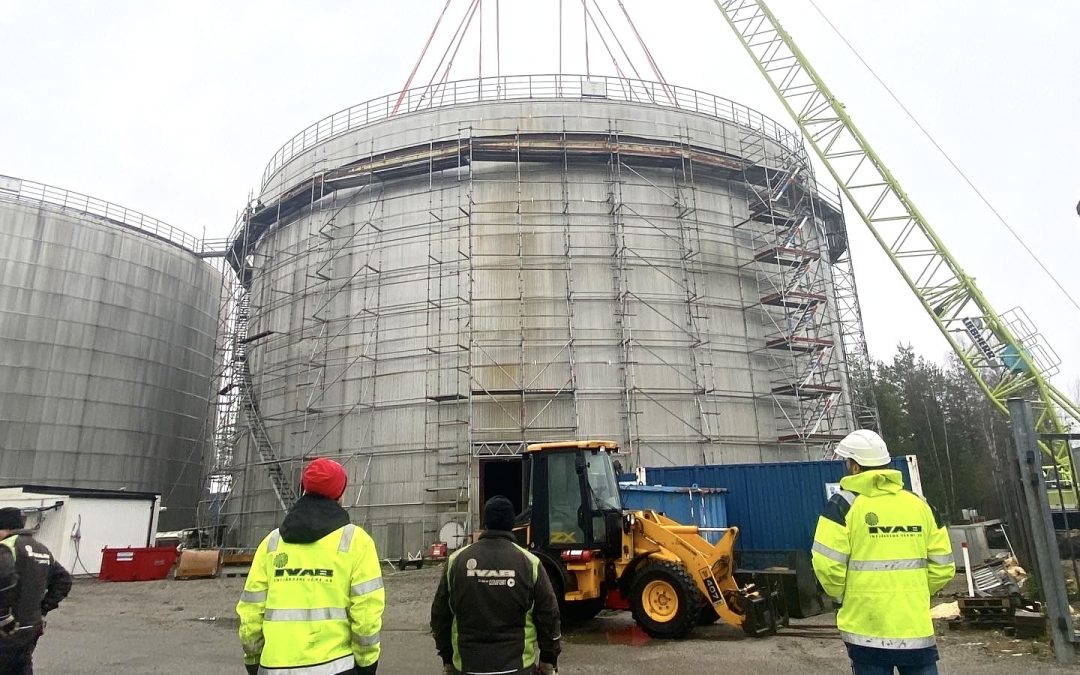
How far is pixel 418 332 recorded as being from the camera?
19.8 metres

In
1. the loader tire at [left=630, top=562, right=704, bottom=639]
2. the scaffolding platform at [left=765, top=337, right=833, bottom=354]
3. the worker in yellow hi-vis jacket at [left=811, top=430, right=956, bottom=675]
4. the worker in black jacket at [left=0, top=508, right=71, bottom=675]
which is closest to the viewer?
the worker in yellow hi-vis jacket at [left=811, top=430, right=956, bottom=675]

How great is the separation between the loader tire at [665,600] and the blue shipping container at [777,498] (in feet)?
18.0

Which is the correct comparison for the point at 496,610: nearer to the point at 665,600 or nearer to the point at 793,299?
the point at 665,600

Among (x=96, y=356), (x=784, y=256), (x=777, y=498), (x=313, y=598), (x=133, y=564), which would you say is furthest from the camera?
(x=96, y=356)

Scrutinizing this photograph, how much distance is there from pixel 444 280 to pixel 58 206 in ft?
63.5

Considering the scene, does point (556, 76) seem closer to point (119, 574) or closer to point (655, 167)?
point (655, 167)

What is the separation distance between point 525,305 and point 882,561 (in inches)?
645

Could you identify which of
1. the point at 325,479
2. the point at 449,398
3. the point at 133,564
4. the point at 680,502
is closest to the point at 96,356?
the point at 133,564

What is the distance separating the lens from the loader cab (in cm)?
956

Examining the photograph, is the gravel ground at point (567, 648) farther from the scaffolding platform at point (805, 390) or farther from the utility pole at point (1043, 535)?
the scaffolding platform at point (805, 390)

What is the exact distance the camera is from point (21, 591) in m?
4.89

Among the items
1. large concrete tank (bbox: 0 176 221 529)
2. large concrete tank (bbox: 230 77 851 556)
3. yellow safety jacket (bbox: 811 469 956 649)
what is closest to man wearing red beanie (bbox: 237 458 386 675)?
yellow safety jacket (bbox: 811 469 956 649)

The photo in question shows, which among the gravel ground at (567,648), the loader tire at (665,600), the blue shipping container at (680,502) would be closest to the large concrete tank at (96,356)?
the gravel ground at (567,648)

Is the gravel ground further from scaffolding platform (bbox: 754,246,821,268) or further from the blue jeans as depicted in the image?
scaffolding platform (bbox: 754,246,821,268)
